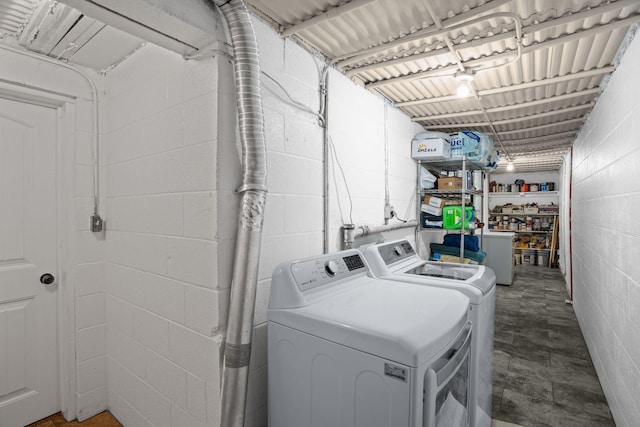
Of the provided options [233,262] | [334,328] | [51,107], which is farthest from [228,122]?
[51,107]

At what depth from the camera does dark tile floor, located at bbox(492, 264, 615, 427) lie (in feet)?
7.38

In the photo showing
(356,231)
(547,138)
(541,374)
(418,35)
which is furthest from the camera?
(547,138)

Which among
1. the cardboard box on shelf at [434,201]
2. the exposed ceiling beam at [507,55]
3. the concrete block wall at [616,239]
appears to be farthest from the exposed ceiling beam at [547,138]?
the exposed ceiling beam at [507,55]

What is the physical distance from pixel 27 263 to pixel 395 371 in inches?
88.2

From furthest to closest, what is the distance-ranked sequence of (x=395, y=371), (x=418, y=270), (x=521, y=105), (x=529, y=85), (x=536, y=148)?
(x=536, y=148) → (x=521, y=105) → (x=529, y=85) → (x=418, y=270) → (x=395, y=371)

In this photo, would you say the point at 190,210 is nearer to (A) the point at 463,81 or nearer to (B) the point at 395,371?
(B) the point at 395,371

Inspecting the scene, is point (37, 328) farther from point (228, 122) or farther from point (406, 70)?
point (406, 70)

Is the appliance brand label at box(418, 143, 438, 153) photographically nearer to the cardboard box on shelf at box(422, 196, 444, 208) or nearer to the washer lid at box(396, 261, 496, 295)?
the cardboard box on shelf at box(422, 196, 444, 208)

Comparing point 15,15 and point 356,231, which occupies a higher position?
point 15,15

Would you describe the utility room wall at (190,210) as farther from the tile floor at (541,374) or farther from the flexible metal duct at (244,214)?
the tile floor at (541,374)

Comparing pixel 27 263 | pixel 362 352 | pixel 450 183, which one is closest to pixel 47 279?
pixel 27 263

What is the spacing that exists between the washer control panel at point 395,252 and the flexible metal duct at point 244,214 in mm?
1026

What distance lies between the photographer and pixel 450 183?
3.58 m

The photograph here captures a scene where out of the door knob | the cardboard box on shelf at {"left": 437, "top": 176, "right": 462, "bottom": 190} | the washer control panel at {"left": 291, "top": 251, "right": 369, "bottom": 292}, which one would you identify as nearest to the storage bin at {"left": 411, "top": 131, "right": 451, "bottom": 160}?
the cardboard box on shelf at {"left": 437, "top": 176, "right": 462, "bottom": 190}
